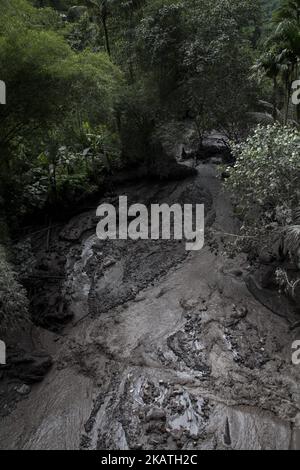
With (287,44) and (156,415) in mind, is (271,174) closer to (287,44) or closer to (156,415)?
(287,44)

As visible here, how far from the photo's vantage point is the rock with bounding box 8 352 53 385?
763 cm

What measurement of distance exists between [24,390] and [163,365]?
253cm

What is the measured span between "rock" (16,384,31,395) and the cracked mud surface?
11 cm

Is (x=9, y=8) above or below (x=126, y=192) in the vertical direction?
above

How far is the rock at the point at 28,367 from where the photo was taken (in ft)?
25.0

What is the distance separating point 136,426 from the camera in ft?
21.2

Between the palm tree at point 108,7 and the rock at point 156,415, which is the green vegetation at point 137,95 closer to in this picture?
the palm tree at point 108,7

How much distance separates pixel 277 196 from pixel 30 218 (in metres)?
7.72

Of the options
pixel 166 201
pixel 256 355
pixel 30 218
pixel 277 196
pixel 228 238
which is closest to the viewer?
pixel 256 355

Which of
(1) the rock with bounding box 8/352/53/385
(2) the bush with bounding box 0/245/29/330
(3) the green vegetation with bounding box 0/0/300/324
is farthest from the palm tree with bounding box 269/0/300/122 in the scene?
(1) the rock with bounding box 8/352/53/385

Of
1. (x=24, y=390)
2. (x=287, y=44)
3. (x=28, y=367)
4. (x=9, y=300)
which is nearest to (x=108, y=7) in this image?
(x=287, y=44)

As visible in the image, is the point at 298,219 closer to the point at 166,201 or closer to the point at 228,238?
the point at 228,238

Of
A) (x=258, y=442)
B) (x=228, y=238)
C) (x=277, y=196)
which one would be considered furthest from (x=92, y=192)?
(x=258, y=442)

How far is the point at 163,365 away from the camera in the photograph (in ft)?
24.9
